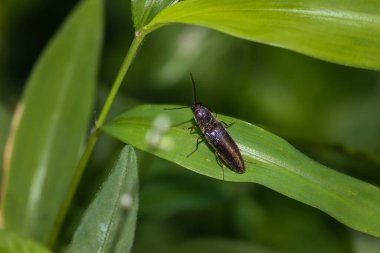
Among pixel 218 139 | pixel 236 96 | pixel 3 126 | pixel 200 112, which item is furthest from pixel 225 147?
pixel 236 96

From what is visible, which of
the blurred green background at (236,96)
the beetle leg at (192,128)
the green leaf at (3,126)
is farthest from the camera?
the blurred green background at (236,96)

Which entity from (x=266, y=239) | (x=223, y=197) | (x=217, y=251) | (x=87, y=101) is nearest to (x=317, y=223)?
(x=266, y=239)

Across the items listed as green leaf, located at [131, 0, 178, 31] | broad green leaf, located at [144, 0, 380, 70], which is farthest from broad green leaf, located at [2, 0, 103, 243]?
broad green leaf, located at [144, 0, 380, 70]

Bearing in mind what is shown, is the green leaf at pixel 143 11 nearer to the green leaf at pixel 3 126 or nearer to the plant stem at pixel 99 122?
the plant stem at pixel 99 122

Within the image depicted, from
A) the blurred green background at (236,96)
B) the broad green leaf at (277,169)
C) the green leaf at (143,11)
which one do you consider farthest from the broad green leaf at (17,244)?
the blurred green background at (236,96)

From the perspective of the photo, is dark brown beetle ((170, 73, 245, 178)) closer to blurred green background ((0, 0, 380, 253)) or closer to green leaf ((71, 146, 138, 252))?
green leaf ((71, 146, 138, 252))

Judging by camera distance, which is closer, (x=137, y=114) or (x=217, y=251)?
(x=137, y=114)

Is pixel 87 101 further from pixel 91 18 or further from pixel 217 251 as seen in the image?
pixel 217 251

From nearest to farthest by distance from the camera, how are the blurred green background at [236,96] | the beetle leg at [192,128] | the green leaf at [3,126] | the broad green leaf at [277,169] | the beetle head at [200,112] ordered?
the broad green leaf at [277,169] → the beetle leg at [192,128] → the beetle head at [200,112] → the green leaf at [3,126] → the blurred green background at [236,96]
